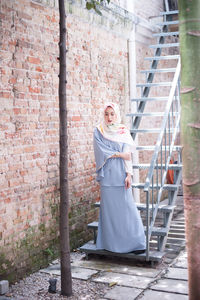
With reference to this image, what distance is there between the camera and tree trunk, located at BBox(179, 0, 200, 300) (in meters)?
2.03

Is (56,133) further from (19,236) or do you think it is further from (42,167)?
(19,236)

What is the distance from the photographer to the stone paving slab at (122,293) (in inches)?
166

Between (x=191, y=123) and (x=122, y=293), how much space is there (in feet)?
9.01

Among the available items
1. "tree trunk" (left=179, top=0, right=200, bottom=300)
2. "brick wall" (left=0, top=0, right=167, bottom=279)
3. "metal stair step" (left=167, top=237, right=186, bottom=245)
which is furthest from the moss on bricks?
"tree trunk" (left=179, top=0, right=200, bottom=300)

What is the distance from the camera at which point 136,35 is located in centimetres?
792

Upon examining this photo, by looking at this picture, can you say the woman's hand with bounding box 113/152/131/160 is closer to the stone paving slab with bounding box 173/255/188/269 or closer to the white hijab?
the white hijab

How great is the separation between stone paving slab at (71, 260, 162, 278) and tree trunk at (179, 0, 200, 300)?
2852 millimetres

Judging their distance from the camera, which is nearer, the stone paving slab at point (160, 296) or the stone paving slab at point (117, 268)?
the stone paving slab at point (160, 296)

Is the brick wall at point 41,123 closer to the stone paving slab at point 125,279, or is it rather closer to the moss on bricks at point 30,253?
the moss on bricks at point 30,253

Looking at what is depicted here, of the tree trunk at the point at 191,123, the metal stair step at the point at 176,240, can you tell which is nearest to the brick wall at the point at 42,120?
the metal stair step at the point at 176,240

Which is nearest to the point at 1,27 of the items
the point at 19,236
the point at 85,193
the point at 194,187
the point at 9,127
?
the point at 9,127

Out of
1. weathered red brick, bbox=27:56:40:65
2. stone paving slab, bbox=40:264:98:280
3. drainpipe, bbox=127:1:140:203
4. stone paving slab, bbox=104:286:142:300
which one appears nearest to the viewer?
stone paving slab, bbox=104:286:142:300

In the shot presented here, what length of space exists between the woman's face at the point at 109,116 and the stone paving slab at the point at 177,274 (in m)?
1.86

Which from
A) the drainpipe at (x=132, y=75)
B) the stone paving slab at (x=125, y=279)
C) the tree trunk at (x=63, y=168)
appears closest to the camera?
the tree trunk at (x=63, y=168)
